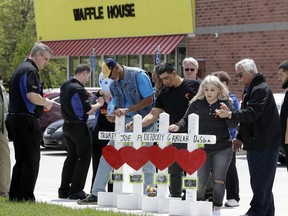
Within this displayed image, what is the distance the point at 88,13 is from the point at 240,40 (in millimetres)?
8896

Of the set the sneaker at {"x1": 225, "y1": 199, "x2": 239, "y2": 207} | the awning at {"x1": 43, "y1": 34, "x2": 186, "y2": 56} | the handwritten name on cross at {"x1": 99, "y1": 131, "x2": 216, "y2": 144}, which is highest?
the awning at {"x1": 43, "y1": 34, "x2": 186, "y2": 56}

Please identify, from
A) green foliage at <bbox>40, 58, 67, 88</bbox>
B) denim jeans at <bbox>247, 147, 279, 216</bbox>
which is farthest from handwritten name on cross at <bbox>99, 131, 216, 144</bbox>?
green foliage at <bbox>40, 58, 67, 88</bbox>

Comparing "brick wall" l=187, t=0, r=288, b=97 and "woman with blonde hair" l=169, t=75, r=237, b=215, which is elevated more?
"brick wall" l=187, t=0, r=288, b=97

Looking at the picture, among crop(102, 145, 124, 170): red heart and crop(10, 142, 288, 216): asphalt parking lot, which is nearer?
crop(102, 145, 124, 170): red heart

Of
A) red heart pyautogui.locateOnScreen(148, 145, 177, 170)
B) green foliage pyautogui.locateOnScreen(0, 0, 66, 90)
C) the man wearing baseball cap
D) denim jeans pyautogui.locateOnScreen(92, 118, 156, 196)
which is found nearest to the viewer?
red heart pyautogui.locateOnScreen(148, 145, 177, 170)

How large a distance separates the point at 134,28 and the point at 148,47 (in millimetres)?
1560

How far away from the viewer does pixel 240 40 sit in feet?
97.6

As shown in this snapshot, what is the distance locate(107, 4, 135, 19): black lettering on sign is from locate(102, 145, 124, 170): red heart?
2267cm

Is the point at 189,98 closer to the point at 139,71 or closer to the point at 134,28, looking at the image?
the point at 139,71

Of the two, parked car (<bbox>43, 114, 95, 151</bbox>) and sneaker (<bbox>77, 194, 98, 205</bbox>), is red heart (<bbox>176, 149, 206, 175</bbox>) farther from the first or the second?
parked car (<bbox>43, 114, 95, 151</bbox>)

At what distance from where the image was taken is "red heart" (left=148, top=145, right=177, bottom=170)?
10.8 meters

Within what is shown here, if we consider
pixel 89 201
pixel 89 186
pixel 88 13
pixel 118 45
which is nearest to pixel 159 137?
pixel 89 201

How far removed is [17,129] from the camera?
37.1ft

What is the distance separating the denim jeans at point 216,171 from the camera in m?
10.5
